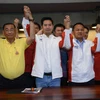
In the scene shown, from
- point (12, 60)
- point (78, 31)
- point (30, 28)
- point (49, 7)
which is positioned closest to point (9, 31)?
point (30, 28)

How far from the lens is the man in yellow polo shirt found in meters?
2.63

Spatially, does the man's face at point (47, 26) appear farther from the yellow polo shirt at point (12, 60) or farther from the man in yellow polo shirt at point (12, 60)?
the yellow polo shirt at point (12, 60)

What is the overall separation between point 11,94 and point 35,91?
23 centimetres

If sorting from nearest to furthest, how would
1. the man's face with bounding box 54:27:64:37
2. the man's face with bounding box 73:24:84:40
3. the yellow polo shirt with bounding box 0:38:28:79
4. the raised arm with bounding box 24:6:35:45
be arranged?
1. the yellow polo shirt with bounding box 0:38:28:79
2. the raised arm with bounding box 24:6:35:45
3. the man's face with bounding box 73:24:84:40
4. the man's face with bounding box 54:27:64:37

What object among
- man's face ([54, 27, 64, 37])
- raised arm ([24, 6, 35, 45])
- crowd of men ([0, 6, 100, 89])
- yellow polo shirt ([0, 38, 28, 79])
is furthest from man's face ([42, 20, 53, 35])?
man's face ([54, 27, 64, 37])

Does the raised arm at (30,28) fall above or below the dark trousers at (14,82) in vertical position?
above

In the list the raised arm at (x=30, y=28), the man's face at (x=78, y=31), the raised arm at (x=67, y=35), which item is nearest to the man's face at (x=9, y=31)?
the raised arm at (x=30, y=28)

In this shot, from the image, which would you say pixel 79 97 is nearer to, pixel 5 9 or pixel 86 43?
pixel 86 43

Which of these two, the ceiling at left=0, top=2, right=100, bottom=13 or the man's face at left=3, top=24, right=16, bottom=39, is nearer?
the man's face at left=3, top=24, right=16, bottom=39

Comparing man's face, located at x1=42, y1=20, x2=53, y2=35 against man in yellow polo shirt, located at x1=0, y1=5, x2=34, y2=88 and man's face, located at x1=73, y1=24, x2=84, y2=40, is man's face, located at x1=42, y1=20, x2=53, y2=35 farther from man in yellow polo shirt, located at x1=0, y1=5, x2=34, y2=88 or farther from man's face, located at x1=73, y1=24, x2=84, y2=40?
man's face, located at x1=73, y1=24, x2=84, y2=40

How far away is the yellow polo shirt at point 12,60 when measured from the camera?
262cm

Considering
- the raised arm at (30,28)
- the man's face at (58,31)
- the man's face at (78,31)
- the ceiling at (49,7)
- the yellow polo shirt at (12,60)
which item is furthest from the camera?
the ceiling at (49,7)

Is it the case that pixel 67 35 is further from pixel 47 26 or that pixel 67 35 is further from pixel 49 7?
pixel 49 7

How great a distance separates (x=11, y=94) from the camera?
7.04 feet
